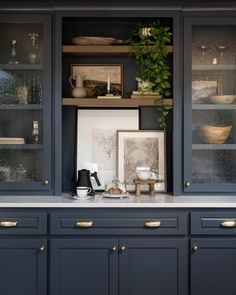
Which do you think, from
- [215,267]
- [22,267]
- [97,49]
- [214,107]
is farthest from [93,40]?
[215,267]

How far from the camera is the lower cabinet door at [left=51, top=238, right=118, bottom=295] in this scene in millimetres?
2619

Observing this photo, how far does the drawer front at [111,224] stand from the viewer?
2.62 meters

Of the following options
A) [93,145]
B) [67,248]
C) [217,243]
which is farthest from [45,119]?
[217,243]

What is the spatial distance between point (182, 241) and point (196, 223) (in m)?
0.15

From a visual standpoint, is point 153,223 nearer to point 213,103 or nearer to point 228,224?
point 228,224

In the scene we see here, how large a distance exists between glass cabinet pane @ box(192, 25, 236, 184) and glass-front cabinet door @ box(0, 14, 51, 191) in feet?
3.63

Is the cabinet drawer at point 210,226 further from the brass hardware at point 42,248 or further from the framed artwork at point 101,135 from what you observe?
the brass hardware at point 42,248

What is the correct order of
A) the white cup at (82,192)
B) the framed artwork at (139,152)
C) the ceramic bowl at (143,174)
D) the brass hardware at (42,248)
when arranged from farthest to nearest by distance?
1. the framed artwork at (139,152)
2. the ceramic bowl at (143,174)
3. the white cup at (82,192)
4. the brass hardware at (42,248)

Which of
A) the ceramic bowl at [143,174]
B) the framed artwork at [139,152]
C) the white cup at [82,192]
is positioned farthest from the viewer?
the framed artwork at [139,152]

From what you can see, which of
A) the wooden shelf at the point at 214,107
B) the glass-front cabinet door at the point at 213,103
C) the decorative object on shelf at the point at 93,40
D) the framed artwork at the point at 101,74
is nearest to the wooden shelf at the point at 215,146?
the glass-front cabinet door at the point at 213,103

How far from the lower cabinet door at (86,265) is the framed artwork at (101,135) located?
2.18 feet

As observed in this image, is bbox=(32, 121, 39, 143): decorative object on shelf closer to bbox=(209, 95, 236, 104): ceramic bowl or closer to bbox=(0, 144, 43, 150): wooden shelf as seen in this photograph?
bbox=(0, 144, 43, 150): wooden shelf

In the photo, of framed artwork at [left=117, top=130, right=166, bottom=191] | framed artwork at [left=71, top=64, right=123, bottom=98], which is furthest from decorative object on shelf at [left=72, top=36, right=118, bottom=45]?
framed artwork at [left=117, top=130, right=166, bottom=191]

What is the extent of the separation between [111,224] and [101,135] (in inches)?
32.7
